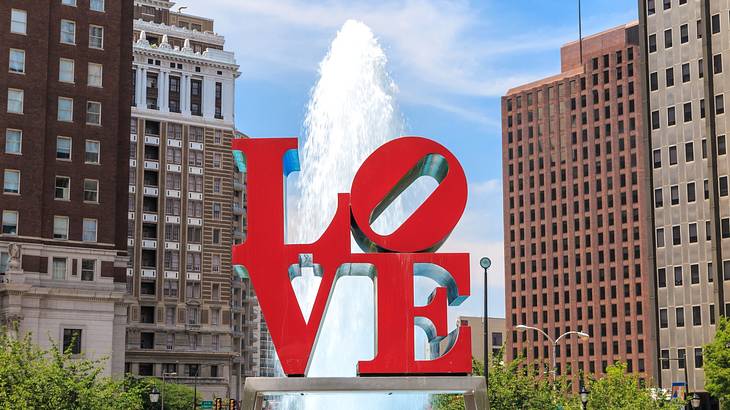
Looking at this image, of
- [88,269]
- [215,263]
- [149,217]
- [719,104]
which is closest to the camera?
[88,269]

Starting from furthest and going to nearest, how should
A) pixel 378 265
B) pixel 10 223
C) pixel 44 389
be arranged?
pixel 10 223, pixel 44 389, pixel 378 265

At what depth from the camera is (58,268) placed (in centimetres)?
8688

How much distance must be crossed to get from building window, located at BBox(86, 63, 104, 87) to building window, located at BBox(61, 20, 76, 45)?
2290 mm

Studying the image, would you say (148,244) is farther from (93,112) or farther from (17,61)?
(17,61)

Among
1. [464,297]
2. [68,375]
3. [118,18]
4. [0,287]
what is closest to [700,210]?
[118,18]

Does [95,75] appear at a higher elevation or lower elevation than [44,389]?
higher

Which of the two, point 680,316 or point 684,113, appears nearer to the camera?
point 680,316

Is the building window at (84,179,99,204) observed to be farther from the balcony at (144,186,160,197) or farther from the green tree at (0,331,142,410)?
the balcony at (144,186,160,197)

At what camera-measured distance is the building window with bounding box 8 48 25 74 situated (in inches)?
3433

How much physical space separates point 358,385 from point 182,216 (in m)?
114

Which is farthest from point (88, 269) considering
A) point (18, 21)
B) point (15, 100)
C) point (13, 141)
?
point (18, 21)

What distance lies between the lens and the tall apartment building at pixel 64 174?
84.9 m

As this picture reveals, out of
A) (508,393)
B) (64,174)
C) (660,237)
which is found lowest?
(508,393)

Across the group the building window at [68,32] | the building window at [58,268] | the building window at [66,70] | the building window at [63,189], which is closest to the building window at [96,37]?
the building window at [68,32]
